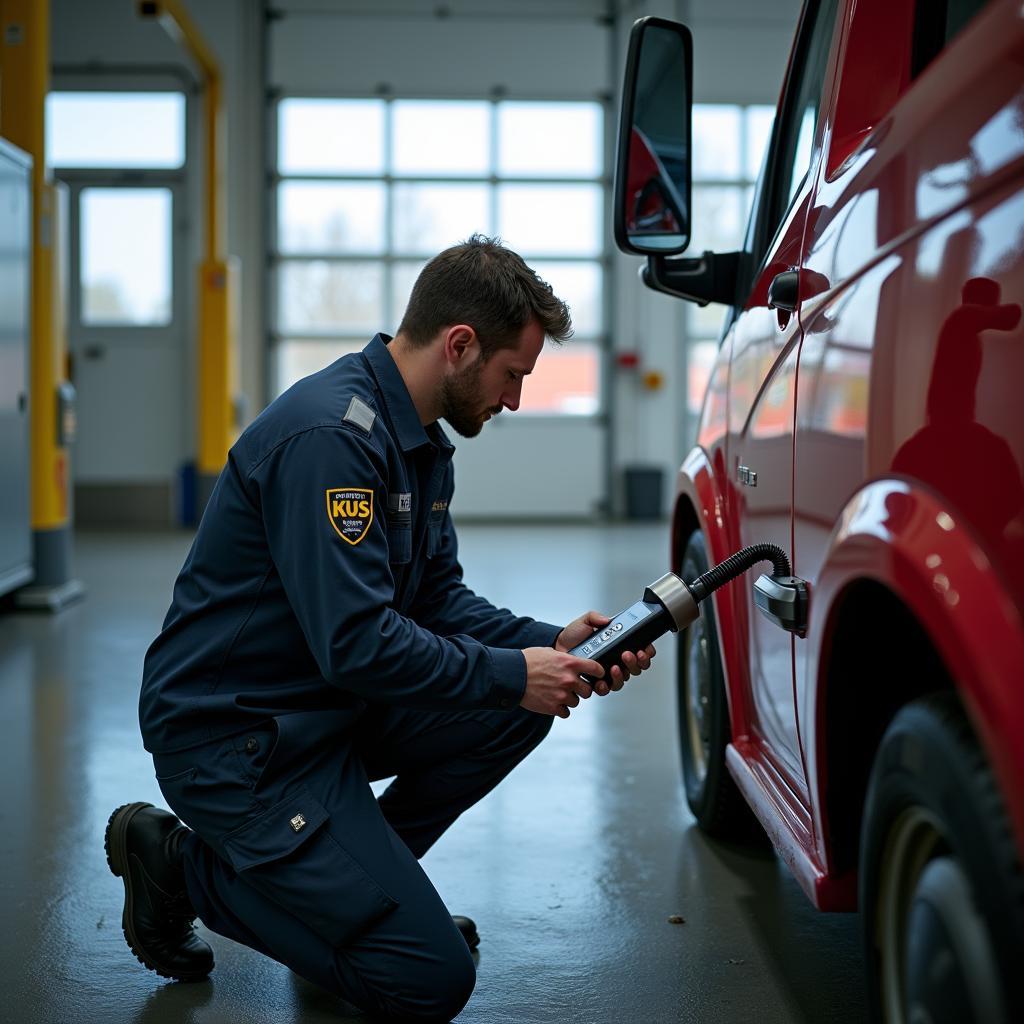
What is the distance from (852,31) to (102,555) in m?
8.31

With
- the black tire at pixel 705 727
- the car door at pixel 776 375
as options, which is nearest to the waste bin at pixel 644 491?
the black tire at pixel 705 727

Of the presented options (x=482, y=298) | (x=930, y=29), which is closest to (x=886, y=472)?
(x=930, y=29)

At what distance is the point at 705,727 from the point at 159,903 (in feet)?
4.25

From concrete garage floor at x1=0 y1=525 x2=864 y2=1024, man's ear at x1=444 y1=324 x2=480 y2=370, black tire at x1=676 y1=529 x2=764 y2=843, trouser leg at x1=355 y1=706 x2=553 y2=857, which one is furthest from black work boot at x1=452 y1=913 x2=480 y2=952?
man's ear at x1=444 y1=324 x2=480 y2=370

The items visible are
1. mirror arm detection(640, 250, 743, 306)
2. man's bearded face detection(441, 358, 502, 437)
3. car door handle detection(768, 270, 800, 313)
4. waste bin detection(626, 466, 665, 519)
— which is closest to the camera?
car door handle detection(768, 270, 800, 313)

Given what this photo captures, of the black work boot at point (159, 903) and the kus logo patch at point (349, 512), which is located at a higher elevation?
the kus logo patch at point (349, 512)

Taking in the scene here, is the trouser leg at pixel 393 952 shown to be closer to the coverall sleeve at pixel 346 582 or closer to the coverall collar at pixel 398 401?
the coverall sleeve at pixel 346 582

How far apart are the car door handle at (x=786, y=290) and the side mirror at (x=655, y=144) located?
521 millimetres

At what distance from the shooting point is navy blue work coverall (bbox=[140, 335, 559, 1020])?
1993 mm

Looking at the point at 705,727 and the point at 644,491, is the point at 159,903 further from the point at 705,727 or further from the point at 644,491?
the point at 644,491

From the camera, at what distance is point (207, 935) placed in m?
2.52

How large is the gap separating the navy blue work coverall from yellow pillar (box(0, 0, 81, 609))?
188 inches

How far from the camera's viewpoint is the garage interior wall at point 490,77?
471 inches

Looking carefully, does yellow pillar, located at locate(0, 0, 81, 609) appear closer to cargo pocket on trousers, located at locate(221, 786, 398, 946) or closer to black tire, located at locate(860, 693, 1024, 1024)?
cargo pocket on trousers, located at locate(221, 786, 398, 946)
